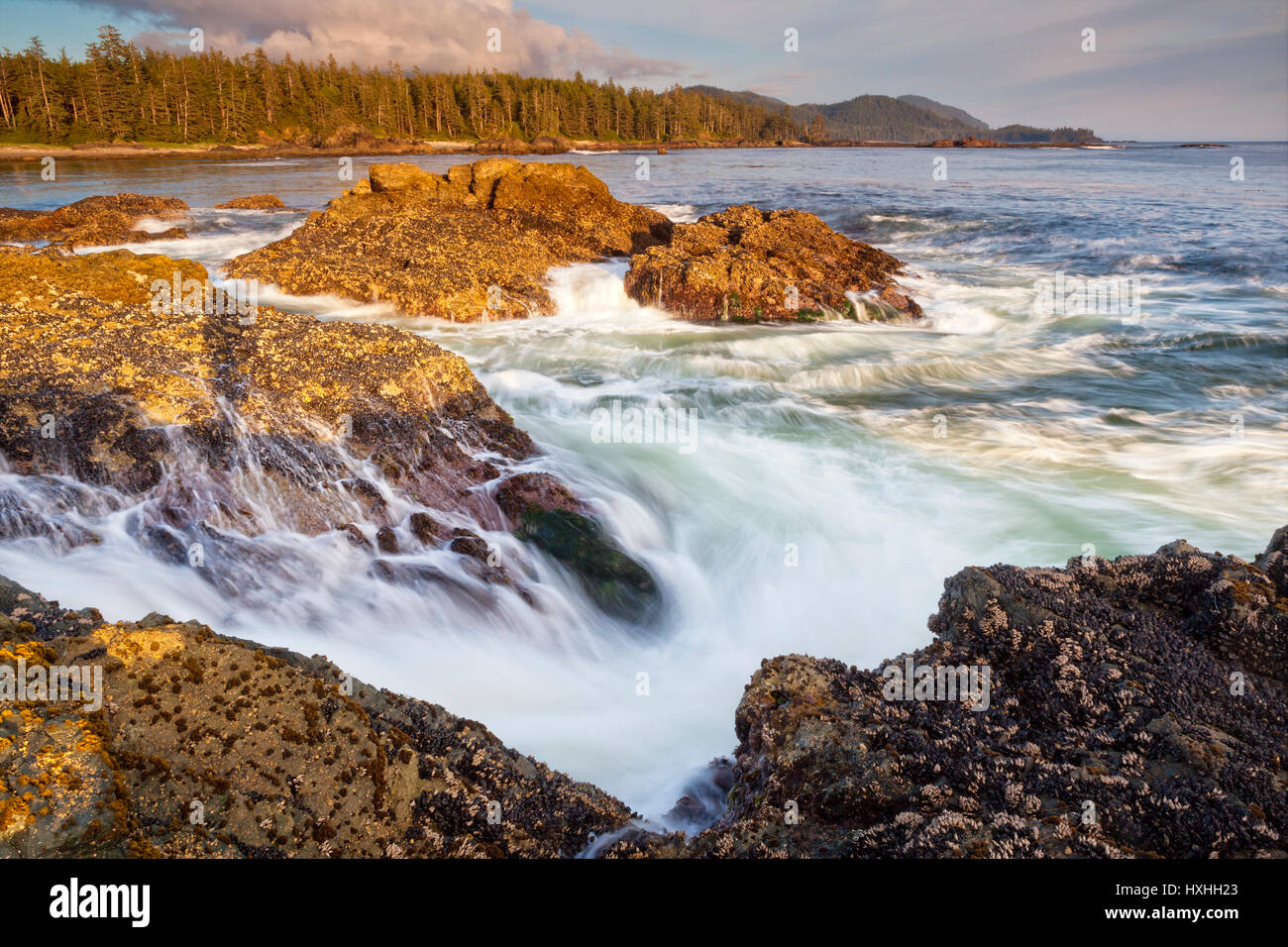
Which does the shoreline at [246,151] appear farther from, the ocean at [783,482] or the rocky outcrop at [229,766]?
the rocky outcrop at [229,766]

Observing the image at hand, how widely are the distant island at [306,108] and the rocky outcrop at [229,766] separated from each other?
97389 mm

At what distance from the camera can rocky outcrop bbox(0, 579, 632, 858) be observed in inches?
86.9

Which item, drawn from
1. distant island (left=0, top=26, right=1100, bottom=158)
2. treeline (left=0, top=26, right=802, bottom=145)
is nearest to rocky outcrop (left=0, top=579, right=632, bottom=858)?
distant island (left=0, top=26, right=1100, bottom=158)

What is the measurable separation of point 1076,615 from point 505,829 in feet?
11.8

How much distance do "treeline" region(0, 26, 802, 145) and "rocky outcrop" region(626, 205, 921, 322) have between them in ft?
315

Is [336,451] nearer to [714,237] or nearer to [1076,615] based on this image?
[1076,615]

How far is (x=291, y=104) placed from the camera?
11319cm

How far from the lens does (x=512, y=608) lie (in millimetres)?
6688
